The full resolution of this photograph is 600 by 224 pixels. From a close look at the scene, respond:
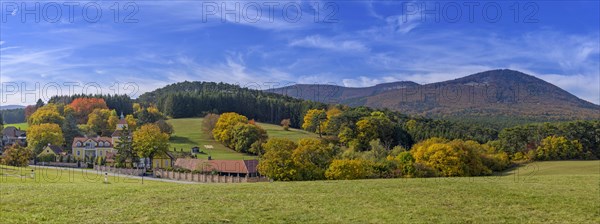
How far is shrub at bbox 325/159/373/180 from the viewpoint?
4531cm

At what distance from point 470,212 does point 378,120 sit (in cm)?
8743

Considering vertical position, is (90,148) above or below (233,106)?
below

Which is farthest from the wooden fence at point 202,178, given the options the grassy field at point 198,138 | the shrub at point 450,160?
the grassy field at point 198,138

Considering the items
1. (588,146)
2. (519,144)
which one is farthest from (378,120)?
(588,146)

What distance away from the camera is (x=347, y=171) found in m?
45.4

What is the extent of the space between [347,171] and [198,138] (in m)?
75.4

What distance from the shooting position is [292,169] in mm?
48500

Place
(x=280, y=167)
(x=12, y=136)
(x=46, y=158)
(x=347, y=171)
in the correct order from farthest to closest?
(x=12, y=136)
(x=46, y=158)
(x=280, y=167)
(x=347, y=171)

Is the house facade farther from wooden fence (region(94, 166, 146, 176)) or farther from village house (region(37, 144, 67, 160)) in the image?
wooden fence (region(94, 166, 146, 176))

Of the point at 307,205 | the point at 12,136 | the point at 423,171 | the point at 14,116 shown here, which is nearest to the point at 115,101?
the point at 12,136

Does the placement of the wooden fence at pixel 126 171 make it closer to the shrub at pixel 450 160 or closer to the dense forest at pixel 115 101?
the shrub at pixel 450 160

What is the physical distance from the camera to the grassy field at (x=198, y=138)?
310ft

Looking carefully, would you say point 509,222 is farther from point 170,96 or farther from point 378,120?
point 170,96

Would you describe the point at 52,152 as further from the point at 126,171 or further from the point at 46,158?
the point at 126,171
